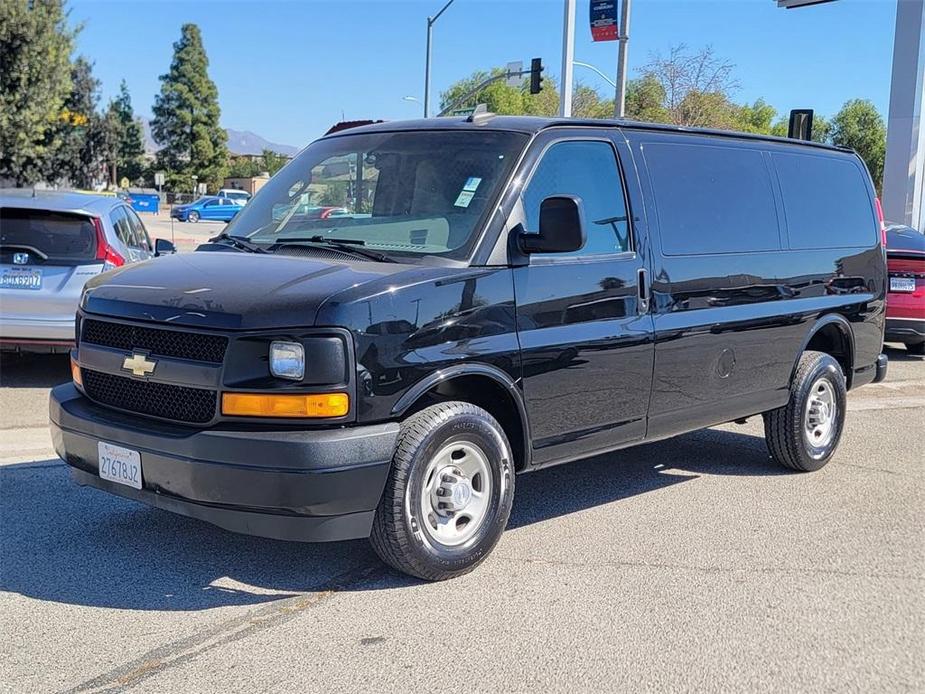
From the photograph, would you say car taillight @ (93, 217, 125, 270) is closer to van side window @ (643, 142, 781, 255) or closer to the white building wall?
van side window @ (643, 142, 781, 255)

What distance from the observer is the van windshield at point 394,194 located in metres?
4.70

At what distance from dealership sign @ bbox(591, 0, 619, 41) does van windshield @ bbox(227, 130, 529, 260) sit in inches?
569

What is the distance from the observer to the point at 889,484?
6.44m

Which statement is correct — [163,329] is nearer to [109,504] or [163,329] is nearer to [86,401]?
[86,401]

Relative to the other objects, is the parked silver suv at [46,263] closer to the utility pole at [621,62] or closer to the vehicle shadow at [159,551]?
the vehicle shadow at [159,551]

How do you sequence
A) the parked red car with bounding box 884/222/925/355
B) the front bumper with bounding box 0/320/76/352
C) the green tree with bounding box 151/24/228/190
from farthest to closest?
1. the green tree with bounding box 151/24/228/190
2. the parked red car with bounding box 884/222/925/355
3. the front bumper with bounding box 0/320/76/352

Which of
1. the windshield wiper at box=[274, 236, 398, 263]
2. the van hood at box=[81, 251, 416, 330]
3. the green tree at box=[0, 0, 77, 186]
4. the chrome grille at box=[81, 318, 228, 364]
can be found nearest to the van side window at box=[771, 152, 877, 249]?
the windshield wiper at box=[274, 236, 398, 263]

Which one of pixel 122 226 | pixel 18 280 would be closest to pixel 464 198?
pixel 18 280

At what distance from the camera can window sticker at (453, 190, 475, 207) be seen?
Answer: 475 centimetres

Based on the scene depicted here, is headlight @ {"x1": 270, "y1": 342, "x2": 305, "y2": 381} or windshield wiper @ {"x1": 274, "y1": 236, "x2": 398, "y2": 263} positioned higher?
windshield wiper @ {"x1": 274, "y1": 236, "x2": 398, "y2": 263}

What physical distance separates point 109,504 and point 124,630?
1.80 metres

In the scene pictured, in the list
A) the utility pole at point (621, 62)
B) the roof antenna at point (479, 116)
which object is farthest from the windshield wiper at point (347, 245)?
the utility pole at point (621, 62)

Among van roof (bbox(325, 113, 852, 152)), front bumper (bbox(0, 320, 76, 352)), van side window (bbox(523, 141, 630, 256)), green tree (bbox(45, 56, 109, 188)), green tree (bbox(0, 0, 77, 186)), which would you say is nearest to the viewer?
van side window (bbox(523, 141, 630, 256))

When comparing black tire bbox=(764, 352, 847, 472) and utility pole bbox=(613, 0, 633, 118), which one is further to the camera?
A: utility pole bbox=(613, 0, 633, 118)
